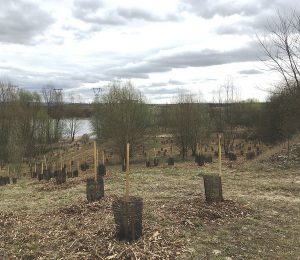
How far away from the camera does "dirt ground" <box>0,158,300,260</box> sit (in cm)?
557

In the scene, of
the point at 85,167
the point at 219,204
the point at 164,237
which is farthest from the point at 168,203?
the point at 85,167

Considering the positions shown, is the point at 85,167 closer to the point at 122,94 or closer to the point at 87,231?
the point at 122,94

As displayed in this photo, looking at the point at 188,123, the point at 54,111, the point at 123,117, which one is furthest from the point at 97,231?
the point at 54,111

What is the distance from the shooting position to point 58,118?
4834 cm

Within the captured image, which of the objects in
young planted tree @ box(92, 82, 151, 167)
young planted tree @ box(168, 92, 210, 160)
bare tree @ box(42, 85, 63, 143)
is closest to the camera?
young planted tree @ box(92, 82, 151, 167)

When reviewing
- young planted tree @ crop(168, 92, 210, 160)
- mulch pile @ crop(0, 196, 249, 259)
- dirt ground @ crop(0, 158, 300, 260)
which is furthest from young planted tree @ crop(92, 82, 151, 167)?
mulch pile @ crop(0, 196, 249, 259)

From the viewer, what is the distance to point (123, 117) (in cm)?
2500

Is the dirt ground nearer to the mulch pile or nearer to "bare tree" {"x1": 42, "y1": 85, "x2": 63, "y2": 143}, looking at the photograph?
the mulch pile

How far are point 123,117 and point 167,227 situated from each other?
18.7m

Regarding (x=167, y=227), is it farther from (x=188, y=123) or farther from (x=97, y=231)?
(x=188, y=123)

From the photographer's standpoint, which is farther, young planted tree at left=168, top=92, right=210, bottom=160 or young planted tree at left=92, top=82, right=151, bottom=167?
young planted tree at left=168, top=92, right=210, bottom=160

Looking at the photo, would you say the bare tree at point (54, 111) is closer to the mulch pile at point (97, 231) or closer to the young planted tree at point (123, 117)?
the young planted tree at point (123, 117)

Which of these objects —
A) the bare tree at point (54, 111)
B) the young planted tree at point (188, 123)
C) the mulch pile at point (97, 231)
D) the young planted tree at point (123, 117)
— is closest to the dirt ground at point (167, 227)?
the mulch pile at point (97, 231)

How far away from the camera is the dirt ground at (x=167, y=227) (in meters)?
5.57
